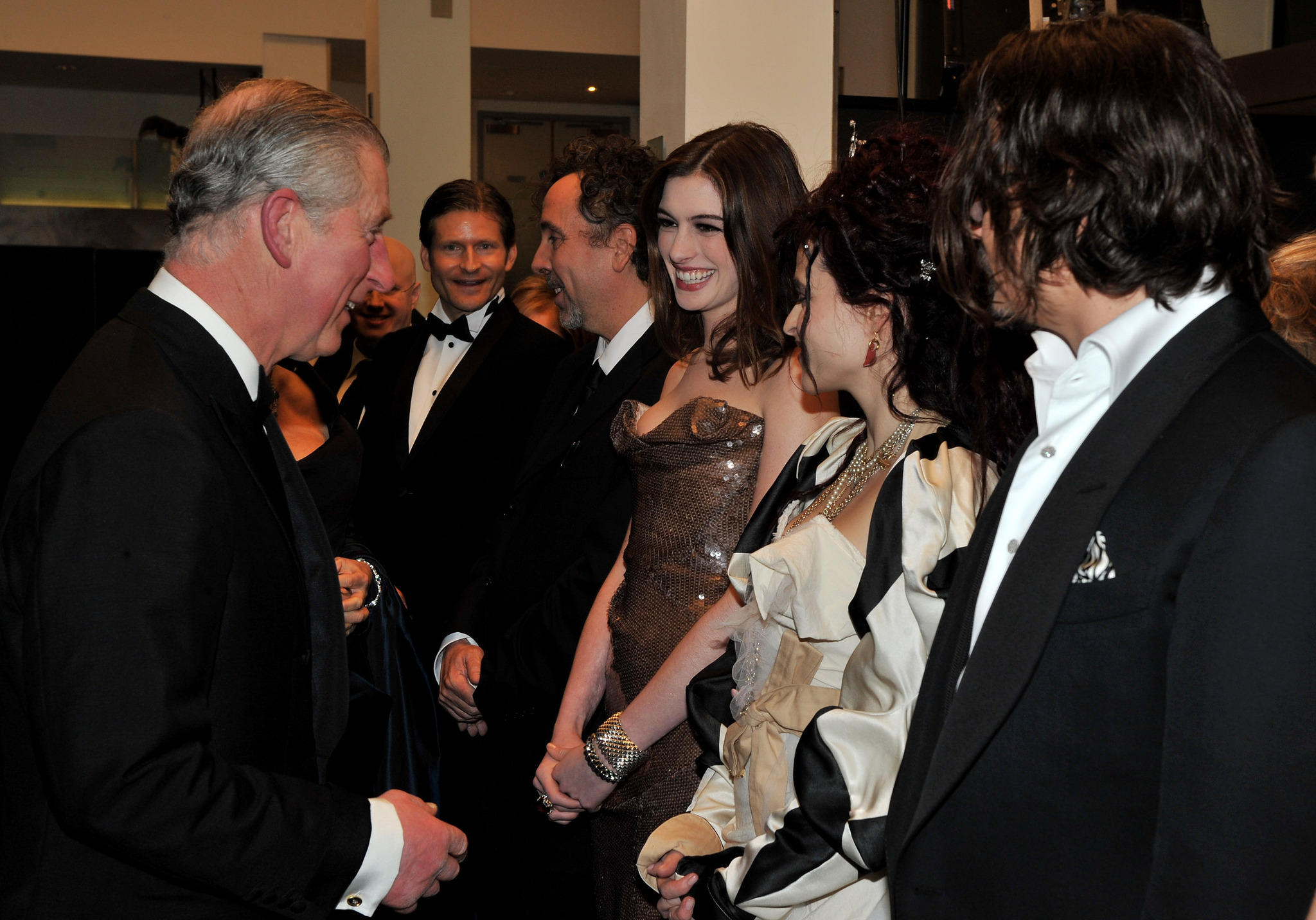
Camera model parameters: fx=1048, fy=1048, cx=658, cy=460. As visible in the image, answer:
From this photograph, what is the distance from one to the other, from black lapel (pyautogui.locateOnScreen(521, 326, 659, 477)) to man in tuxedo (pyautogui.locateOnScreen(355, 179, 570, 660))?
22.2 inches

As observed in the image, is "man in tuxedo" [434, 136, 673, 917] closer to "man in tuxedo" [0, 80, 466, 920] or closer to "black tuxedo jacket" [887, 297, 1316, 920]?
"man in tuxedo" [0, 80, 466, 920]

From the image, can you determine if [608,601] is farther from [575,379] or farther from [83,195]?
[83,195]

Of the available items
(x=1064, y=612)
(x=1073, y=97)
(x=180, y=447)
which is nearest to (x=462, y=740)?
(x=180, y=447)

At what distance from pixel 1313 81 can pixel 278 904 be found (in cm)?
379

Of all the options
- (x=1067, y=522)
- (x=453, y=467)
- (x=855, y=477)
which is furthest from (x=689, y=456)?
(x=453, y=467)

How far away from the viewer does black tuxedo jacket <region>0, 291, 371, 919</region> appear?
111cm

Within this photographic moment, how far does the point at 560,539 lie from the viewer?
7.89 feet

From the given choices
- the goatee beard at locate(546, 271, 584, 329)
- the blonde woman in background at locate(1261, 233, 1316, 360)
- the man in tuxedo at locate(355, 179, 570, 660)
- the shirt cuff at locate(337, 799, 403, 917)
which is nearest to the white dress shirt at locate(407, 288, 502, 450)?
the man in tuxedo at locate(355, 179, 570, 660)

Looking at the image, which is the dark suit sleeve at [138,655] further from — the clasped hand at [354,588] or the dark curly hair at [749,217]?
the dark curly hair at [749,217]

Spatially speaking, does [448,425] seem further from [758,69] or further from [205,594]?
[205,594]

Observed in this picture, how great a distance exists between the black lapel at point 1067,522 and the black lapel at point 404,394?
2615 mm

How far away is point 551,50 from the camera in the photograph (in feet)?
35.8

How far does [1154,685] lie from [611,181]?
6.89 ft

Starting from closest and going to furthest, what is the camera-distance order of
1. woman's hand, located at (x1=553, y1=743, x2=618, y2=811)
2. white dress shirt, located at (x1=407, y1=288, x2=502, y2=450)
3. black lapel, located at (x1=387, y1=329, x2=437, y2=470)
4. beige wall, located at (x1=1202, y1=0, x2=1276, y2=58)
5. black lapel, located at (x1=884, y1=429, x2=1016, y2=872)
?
black lapel, located at (x1=884, y1=429, x2=1016, y2=872) → woman's hand, located at (x1=553, y1=743, x2=618, y2=811) → black lapel, located at (x1=387, y1=329, x2=437, y2=470) → white dress shirt, located at (x1=407, y1=288, x2=502, y2=450) → beige wall, located at (x1=1202, y1=0, x2=1276, y2=58)
